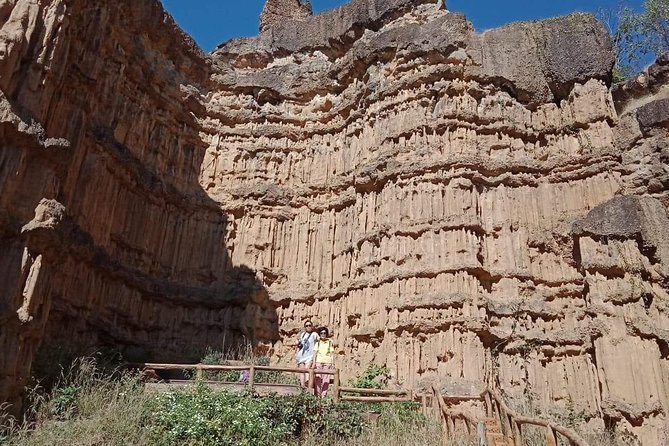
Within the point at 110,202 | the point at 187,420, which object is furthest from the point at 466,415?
the point at 110,202

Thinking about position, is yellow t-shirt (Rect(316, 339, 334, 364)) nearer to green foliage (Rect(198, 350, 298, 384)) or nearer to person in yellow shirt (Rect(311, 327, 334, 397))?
person in yellow shirt (Rect(311, 327, 334, 397))

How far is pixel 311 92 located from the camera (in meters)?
25.5

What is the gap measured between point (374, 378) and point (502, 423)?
8336 mm

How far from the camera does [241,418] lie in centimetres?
1103

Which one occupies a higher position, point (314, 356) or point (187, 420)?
point (314, 356)

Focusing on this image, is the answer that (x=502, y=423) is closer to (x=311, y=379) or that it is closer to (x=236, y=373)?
(x=311, y=379)

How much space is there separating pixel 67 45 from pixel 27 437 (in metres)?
7.68

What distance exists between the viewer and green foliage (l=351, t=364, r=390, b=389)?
17.4m

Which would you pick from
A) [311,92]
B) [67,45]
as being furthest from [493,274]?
[67,45]

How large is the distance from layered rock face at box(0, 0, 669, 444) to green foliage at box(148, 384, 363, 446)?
532 centimetres

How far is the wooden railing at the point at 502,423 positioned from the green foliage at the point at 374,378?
15.5 ft

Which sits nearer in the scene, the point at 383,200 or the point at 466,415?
the point at 466,415

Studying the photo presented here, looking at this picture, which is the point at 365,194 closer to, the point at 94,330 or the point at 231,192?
the point at 231,192

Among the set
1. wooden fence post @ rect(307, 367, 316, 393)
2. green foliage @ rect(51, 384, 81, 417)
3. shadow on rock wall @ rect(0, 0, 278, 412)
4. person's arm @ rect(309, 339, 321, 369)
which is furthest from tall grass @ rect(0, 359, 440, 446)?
person's arm @ rect(309, 339, 321, 369)
